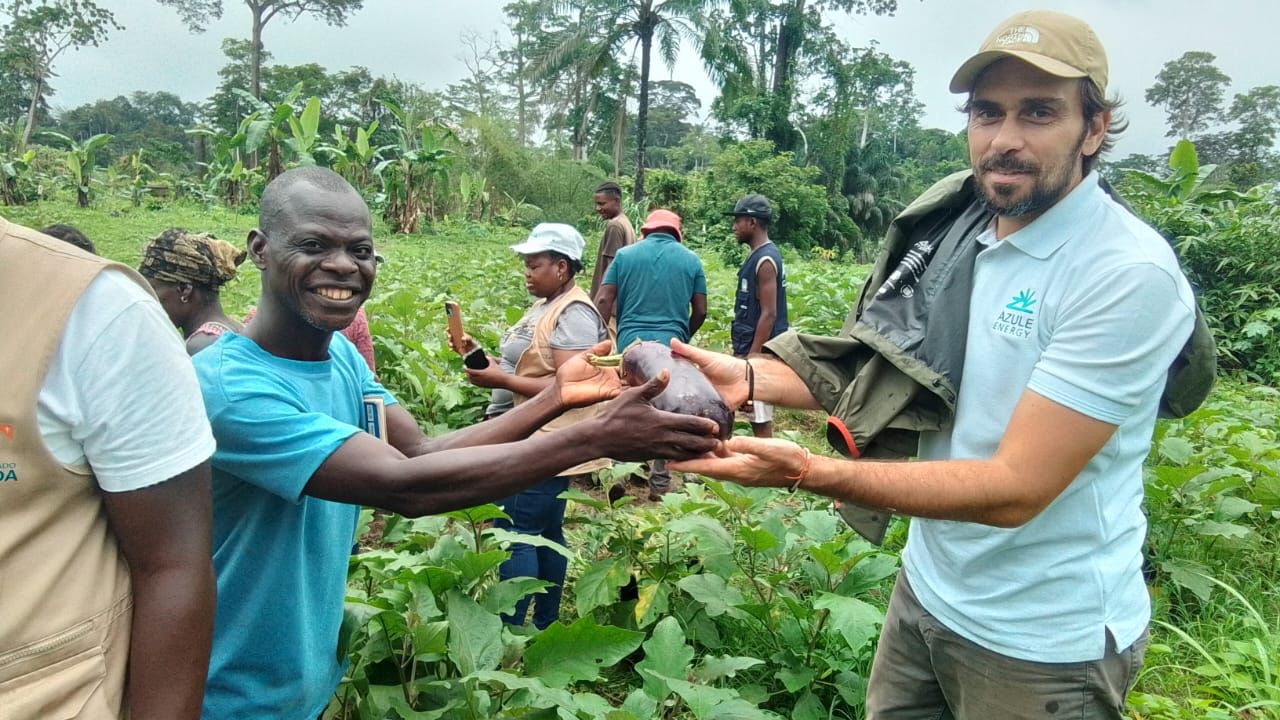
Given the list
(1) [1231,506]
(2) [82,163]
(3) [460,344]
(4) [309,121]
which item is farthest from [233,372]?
(2) [82,163]

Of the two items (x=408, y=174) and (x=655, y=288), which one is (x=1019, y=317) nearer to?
(x=655, y=288)

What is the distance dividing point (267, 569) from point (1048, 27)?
7.16ft

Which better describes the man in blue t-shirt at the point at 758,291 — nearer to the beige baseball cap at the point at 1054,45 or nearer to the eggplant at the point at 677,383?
the eggplant at the point at 677,383

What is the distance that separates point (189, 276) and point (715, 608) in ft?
9.64

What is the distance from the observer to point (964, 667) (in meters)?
2.11

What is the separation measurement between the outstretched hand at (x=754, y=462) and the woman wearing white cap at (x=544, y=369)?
169 cm

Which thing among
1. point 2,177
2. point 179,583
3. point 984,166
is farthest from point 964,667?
point 2,177

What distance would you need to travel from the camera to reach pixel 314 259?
198 centimetres

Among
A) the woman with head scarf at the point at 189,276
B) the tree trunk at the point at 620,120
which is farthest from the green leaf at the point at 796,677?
the tree trunk at the point at 620,120

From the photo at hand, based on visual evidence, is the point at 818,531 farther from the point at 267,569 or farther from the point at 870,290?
the point at 267,569

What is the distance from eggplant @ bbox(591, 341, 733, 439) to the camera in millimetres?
2168

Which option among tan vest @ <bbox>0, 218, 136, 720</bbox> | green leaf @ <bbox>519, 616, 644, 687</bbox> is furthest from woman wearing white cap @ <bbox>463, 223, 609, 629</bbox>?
tan vest @ <bbox>0, 218, 136, 720</bbox>

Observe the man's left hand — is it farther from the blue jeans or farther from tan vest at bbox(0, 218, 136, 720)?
tan vest at bbox(0, 218, 136, 720)

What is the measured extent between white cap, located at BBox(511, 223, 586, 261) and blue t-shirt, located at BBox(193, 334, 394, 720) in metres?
2.46
